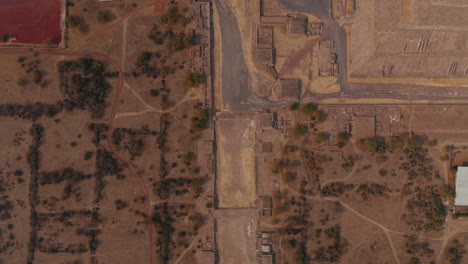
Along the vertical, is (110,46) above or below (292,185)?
above

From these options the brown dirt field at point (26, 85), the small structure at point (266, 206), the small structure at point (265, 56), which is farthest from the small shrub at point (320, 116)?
the brown dirt field at point (26, 85)

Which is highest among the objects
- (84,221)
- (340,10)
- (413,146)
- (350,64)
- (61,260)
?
(340,10)

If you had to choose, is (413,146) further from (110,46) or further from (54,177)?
(54,177)

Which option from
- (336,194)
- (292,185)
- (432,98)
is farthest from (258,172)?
(432,98)

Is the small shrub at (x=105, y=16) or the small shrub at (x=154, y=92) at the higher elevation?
the small shrub at (x=105, y=16)

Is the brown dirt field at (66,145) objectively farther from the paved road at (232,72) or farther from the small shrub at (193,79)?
the paved road at (232,72)

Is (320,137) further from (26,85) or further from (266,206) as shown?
(26,85)

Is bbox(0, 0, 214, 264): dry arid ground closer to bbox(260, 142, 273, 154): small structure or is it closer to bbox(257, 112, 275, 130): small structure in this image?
bbox(257, 112, 275, 130): small structure
